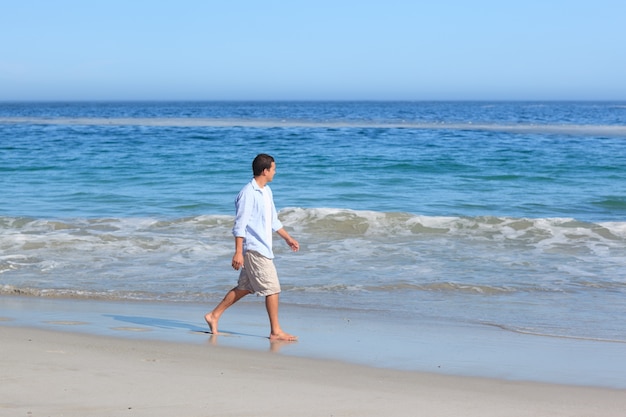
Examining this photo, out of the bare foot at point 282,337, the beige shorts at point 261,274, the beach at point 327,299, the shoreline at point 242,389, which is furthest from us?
the beige shorts at point 261,274

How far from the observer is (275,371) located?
503cm

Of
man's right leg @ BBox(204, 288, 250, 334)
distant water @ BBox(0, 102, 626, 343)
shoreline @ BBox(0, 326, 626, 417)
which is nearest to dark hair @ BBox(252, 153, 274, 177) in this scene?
man's right leg @ BBox(204, 288, 250, 334)

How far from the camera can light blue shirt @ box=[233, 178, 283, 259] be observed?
600 centimetres

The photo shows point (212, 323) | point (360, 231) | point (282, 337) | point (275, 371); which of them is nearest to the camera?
point (275, 371)

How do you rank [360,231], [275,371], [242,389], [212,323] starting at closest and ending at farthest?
[242,389], [275,371], [212,323], [360,231]

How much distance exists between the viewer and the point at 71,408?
409 cm

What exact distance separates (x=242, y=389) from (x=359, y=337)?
1716mm

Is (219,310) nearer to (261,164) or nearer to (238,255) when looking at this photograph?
(238,255)

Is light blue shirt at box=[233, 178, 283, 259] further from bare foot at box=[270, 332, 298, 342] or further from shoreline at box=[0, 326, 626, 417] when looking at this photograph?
shoreline at box=[0, 326, 626, 417]

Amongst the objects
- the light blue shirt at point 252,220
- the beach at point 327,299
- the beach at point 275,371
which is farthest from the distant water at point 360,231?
the light blue shirt at point 252,220

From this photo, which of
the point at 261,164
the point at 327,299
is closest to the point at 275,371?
the point at 261,164

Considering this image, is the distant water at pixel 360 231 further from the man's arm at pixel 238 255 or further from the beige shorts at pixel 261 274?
the man's arm at pixel 238 255

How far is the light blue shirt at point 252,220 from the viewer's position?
600 cm

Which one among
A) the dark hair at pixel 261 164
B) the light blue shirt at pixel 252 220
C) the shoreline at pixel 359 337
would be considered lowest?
the shoreline at pixel 359 337
